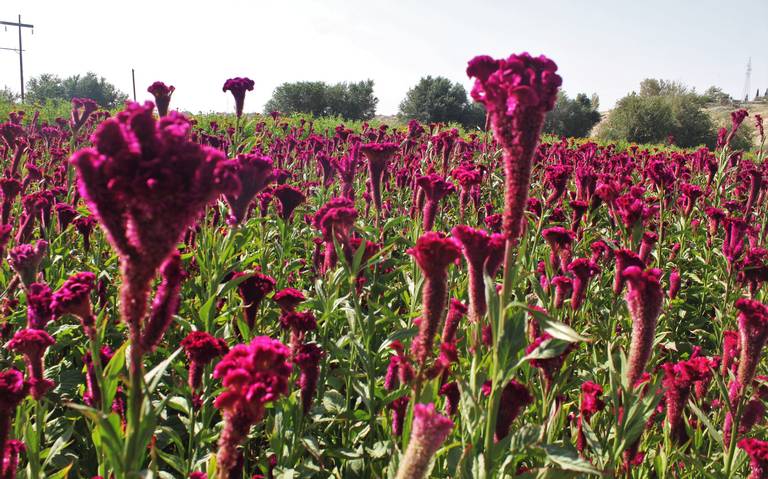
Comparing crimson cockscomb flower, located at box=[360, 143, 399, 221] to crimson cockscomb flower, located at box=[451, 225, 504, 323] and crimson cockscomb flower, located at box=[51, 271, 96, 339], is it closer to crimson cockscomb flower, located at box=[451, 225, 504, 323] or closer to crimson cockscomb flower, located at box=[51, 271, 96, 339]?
crimson cockscomb flower, located at box=[451, 225, 504, 323]

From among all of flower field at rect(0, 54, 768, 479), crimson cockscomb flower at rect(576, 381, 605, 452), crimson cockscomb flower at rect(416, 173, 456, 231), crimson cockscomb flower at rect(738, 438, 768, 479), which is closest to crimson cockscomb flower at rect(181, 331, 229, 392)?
flower field at rect(0, 54, 768, 479)

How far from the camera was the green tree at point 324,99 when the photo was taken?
56.1 m

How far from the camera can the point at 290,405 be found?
87.3 inches

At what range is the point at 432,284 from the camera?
1.71m

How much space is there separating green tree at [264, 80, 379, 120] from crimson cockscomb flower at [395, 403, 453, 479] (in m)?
55.4

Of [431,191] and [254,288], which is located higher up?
[431,191]

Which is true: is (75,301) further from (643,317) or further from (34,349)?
(643,317)

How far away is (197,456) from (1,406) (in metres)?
0.90

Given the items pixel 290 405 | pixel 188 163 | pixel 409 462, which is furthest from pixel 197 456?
pixel 188 163

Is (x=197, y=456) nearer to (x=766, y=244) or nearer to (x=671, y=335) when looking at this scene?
(x=671, y=335)

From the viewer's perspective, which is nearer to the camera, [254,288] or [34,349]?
[34,349]

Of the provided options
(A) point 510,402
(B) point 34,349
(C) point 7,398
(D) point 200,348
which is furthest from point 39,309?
Answer: (A) point 510,402

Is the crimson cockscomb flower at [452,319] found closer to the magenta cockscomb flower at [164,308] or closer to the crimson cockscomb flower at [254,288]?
the crimson cockscomb flower at [254,288]

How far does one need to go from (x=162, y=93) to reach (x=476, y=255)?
2580 mm
